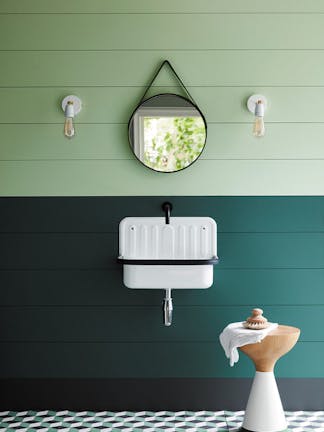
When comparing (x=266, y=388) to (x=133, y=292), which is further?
(x=133, y=292)

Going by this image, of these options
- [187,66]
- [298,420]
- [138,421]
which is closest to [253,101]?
[187,66]

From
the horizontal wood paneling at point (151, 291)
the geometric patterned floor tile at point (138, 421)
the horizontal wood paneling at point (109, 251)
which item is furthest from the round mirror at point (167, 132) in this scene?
the geometric patterned floor tile at point (138, 421)

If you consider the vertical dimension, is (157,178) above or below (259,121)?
below

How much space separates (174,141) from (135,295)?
0.90 metres

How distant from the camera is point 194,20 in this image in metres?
3.75

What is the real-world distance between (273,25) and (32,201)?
168 centimetres

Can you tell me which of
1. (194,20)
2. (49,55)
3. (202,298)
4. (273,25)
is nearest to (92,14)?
(49,55)

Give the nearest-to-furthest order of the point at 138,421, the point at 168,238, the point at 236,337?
the point at 236,337 → the point at 138,421 → the point at 168,238

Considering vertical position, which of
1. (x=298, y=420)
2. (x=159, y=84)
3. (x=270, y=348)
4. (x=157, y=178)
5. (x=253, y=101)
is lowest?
(x=298, y=420)

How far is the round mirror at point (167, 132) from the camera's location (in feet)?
12.2

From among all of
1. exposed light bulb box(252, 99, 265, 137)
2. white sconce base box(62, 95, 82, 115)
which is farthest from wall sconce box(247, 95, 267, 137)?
white sconce base box(62, 95, 82, 115)

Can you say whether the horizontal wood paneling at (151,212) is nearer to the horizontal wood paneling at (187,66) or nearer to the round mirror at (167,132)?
the round mirror at (167,132)

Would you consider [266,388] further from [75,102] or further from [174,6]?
[174,6]

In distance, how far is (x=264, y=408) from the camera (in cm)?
339
